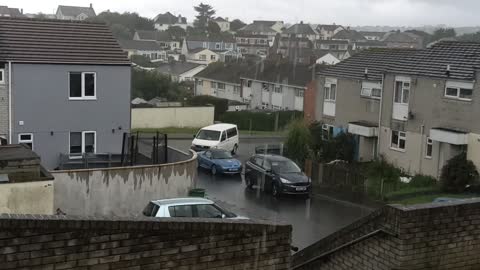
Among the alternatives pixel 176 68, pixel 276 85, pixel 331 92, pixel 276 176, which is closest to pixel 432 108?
pixel 331 92

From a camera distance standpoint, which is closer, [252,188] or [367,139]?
[252,188]

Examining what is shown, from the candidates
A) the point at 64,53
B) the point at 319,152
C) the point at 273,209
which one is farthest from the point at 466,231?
the point at 319,152

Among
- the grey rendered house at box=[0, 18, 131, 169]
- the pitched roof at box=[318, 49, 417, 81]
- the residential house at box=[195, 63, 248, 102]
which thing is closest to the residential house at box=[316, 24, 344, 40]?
the residential house at box=[195, 63, 248, 102]

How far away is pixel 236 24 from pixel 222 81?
124 m

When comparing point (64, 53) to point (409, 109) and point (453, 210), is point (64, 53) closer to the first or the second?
point (409, 109)

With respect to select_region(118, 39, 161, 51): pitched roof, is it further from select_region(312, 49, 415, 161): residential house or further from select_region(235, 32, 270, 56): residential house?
select_region(312, 49, 415, 161): residential house

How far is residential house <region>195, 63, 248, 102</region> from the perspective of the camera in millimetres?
65188

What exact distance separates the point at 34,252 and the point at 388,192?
2056 centimetres

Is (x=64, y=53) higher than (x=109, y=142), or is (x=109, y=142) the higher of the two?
(x=64, y=53)

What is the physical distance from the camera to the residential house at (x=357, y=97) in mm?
31797

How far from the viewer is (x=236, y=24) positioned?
617 ft

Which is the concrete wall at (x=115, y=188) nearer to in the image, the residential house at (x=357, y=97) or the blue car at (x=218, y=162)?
the blue car at (x=218, y=162)

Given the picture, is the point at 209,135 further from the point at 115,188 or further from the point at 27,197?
the point at 27,197

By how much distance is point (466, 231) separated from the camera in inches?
309
